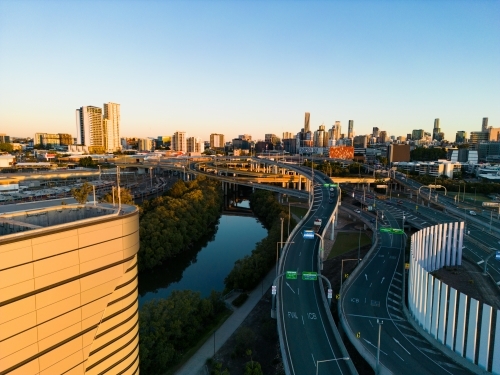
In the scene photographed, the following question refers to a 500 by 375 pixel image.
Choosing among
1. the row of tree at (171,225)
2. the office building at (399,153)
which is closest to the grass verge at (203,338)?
the row of tree at (171,225)

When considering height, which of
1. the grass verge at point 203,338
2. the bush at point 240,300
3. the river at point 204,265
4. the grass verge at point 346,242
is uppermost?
the grass verge at point 346,242

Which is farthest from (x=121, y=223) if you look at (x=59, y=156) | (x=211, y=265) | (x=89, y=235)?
(x=59, y=156)

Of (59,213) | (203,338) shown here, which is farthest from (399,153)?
(59,213)

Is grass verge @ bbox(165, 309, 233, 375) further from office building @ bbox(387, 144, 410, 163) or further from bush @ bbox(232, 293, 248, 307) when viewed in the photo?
office building @ bbox(387, 144, 410, 163)

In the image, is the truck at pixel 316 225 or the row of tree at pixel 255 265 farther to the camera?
the truck at pixel 316 225

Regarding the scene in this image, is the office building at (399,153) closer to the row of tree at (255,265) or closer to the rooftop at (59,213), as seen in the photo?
the row of tree at (255,265)

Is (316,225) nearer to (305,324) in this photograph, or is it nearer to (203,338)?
(305,324)
